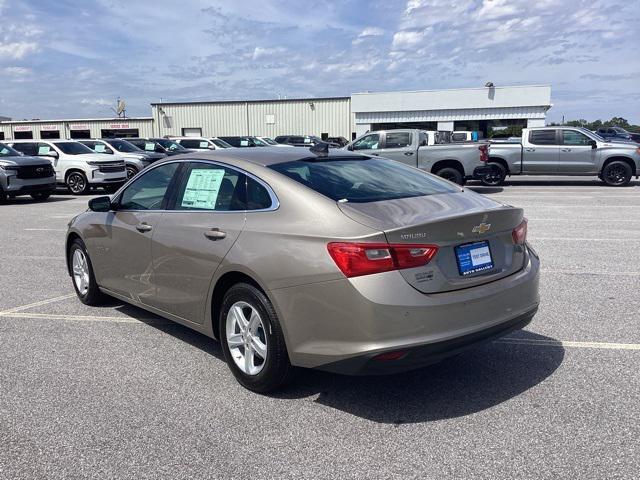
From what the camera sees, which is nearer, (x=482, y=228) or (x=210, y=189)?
(x=482, y=228)

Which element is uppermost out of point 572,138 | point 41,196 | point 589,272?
point 572,138

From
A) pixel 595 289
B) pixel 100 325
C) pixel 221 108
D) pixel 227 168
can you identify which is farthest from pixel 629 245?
pixel 221 108

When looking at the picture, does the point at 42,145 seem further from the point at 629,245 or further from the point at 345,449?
the point at 345,449

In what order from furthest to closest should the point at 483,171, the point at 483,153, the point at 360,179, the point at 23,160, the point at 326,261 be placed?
the point at 23,160 → the point at 483,171 → the point at 483,153 → the point at 360,179 → the point at 326,261

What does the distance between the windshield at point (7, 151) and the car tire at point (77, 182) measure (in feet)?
6.26

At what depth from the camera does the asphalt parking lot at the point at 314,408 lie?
304cm

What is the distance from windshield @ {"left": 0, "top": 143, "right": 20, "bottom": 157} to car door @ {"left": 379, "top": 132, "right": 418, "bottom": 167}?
11242 mm

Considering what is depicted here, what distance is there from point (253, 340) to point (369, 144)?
14.8 meters

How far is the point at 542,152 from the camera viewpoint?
59.6 ft

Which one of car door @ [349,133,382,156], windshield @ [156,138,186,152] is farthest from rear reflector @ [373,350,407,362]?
windshield @ [156,138,186,152]

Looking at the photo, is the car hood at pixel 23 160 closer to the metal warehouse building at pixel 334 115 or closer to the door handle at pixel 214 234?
the door handle at pixel 214 234

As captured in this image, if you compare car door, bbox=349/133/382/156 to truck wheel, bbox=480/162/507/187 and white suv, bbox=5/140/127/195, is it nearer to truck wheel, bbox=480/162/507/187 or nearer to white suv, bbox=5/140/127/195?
truck wheel, bbox=480/162/507/187

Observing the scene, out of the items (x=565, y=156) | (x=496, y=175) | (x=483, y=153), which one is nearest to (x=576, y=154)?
(x=565, y=156)

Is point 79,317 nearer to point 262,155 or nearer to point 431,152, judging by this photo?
point 262,155
